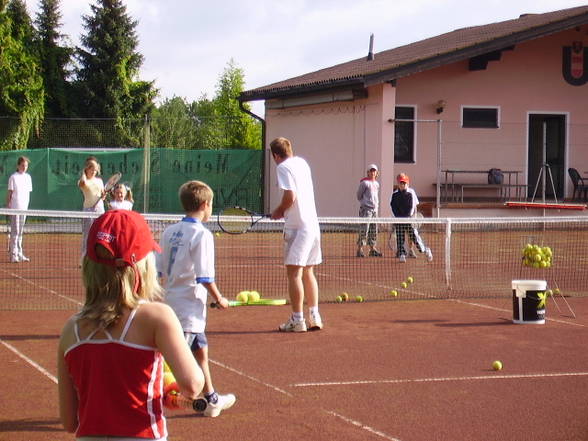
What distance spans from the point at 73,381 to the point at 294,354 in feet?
17.8

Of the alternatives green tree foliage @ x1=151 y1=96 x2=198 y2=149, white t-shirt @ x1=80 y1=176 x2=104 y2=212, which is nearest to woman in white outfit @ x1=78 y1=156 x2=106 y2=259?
white t-shirt @ x1=80 y1=176 x2=104 y2=212

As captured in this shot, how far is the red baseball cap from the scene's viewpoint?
3.17 meters

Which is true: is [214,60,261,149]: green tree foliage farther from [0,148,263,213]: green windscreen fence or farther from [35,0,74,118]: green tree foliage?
[0,148,263,213]: green windscreen fence

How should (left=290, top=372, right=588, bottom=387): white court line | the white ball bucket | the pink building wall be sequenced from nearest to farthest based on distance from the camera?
(left=290, top=372, right=588, bottom=387): white court line < the white ball bucket < the pink building wall

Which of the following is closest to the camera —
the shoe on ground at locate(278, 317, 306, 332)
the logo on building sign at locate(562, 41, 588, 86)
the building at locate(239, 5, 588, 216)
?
the shoe on ground at locate(278, 317, 306, 332)

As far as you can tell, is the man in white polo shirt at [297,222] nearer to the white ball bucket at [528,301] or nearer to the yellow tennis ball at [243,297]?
the yellow tennis ball at [243,297]

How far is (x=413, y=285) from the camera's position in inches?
561

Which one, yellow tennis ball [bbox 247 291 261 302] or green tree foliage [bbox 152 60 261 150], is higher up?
green tree foliage [bbox 152 60 261 150]

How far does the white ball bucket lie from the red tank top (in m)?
7.72

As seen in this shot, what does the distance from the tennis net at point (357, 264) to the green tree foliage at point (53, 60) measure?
25369mm

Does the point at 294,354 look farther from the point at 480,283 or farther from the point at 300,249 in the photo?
the point at 480,283

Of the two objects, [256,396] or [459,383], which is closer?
[256,396]

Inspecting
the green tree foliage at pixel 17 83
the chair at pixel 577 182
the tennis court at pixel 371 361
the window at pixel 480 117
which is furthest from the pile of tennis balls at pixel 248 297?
the green tree foliage at pixel 17 83

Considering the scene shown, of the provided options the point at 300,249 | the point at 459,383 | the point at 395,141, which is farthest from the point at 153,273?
the point at 395,141
